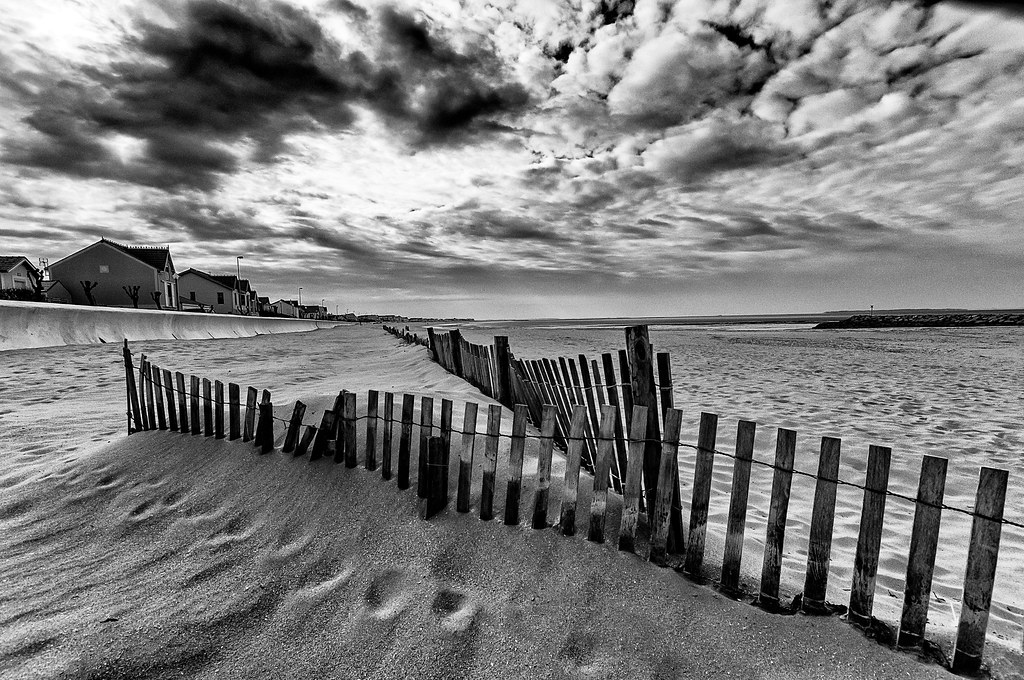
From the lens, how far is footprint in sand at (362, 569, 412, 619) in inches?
108

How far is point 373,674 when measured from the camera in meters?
2.37

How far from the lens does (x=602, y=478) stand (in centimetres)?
304

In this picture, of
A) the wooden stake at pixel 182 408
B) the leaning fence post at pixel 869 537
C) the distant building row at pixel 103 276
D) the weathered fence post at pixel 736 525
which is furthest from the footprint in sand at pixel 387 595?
the distant building row at pixel 103 276

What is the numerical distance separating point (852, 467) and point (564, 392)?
11.6ft

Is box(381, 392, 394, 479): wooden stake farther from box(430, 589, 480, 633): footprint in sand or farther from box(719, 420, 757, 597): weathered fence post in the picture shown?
box(719, 420, 757, 597): weathered fence post

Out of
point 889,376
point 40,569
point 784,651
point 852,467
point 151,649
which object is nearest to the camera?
point 784,651

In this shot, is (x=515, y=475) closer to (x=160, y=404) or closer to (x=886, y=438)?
(x=160, y=404)

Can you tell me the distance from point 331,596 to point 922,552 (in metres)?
3.04

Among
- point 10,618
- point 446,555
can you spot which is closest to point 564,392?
point 446,555

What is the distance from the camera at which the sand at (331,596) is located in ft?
7.85

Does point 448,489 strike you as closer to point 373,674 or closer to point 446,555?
point 446,555

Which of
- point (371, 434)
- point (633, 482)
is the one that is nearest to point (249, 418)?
point (371, 434)

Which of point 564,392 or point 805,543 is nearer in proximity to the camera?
point 805,543

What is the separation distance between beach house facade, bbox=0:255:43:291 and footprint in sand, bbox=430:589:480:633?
59.1m
